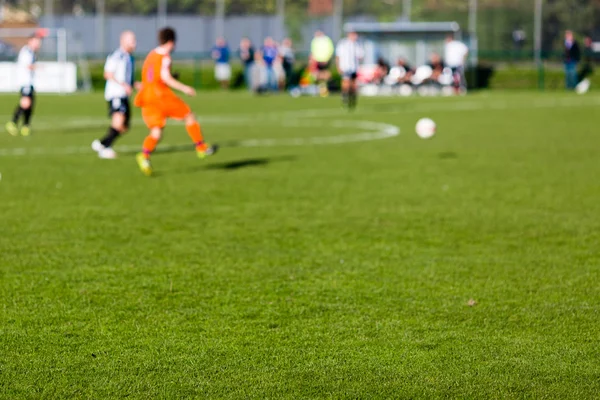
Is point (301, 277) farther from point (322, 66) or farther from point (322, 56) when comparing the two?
point (322, 66)

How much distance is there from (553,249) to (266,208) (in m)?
3.17

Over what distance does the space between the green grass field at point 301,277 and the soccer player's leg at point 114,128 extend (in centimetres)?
54

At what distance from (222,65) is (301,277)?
3514cm

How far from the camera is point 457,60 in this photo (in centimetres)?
3725

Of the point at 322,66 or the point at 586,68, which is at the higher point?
the point at 322,66

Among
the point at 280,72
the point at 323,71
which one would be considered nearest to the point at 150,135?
the point at 323,71

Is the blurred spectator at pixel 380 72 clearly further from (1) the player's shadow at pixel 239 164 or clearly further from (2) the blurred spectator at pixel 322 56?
(1) the player's shadow at pixel 239 164

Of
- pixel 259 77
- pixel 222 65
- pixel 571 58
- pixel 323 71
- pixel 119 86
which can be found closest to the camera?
pixel 119 86

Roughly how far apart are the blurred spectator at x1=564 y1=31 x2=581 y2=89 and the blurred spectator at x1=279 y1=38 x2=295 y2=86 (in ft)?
34.7

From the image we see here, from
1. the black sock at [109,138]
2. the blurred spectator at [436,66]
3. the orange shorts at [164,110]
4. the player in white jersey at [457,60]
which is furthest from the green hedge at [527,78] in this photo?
the orange shorts at [164,110]

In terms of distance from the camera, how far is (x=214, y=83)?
1694 inches

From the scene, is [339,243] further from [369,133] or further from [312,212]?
[369,133]

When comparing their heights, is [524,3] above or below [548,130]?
→ above

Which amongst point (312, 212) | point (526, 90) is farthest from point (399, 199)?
point (526, 90)
